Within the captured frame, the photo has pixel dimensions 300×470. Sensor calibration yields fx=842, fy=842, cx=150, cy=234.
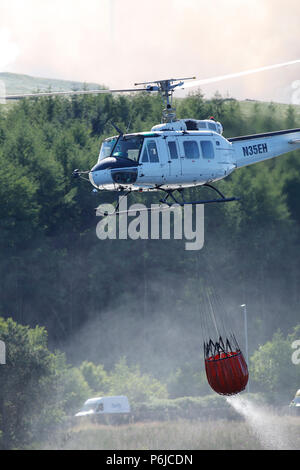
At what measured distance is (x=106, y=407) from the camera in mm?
52562

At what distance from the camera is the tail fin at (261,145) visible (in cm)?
3178

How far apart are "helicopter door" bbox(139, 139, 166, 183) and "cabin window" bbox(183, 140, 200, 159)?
1.07 m

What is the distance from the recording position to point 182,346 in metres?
66.6

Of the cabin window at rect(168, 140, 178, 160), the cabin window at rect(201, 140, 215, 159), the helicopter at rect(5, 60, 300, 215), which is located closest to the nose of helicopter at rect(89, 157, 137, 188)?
the helicopter at rect(5, 60, 300, 215)

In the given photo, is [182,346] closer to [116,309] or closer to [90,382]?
[116,309]

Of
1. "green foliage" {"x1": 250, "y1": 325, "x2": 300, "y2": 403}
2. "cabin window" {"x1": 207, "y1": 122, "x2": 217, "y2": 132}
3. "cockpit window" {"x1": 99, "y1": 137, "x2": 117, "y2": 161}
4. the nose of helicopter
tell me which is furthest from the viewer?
"green foliage" {"x1": 250, "y1": 325, "x2": 300, "y2": 403}

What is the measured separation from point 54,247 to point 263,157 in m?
37.0

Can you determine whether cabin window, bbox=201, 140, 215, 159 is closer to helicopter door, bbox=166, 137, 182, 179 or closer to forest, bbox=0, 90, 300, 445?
helicopter door, bbox=166, 137, 182, 179

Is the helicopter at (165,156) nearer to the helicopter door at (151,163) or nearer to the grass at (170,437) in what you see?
the helicopter door at (151,163)

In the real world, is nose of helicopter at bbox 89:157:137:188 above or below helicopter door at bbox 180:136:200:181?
below

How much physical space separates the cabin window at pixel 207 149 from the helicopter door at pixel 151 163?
181cm

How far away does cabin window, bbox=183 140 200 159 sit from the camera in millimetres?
28641

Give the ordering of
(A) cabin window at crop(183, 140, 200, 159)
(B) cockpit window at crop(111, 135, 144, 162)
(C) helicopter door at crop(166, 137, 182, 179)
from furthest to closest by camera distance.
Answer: (A) cabin window at crop(183, 140, 200, 159) < (C) helicopter door at crop(166, 137, 182, 179) < (B) cockpit window at crop(111, 135, 144, 162)
